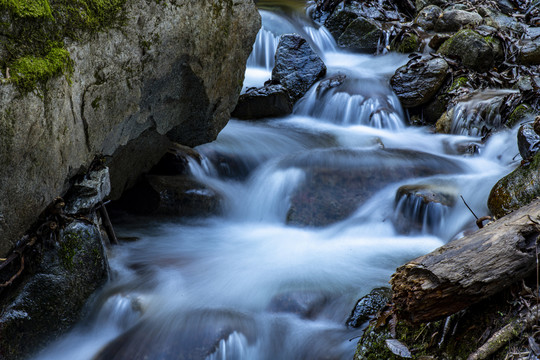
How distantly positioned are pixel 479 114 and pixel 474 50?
1.76m

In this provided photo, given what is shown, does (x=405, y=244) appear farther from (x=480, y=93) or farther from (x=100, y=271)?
(x=480, y=93)

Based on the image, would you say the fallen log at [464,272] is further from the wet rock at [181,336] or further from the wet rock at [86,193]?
the wet rock at [86,193]

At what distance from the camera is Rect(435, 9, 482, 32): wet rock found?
32.5 feet

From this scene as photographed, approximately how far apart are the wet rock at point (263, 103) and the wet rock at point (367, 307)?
4796mm

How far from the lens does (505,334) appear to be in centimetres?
209

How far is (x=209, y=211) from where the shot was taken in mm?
5320

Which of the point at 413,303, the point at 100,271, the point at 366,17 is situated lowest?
the point at 100,271

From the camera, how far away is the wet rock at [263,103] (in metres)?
7.72

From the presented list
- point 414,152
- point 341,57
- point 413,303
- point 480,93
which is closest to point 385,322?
point 413,303

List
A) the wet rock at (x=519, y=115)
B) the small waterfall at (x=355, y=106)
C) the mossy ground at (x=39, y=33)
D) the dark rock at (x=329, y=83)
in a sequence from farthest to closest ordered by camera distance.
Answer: the dark rock at (x=329, y=83) → the small waterfall at (x=355, y=106) → the wet rock at (x=519, y=115) → the mossy ground at (x=39, y=33)

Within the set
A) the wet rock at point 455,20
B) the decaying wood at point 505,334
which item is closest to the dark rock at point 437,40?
the wet rock at point 455,20

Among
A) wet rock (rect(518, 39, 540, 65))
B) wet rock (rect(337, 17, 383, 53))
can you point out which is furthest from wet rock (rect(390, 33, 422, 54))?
wet rock (rect(518, 39, 540, 65))

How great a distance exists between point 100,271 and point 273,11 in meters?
8.51

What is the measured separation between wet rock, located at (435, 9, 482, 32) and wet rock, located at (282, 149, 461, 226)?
4.78 m
